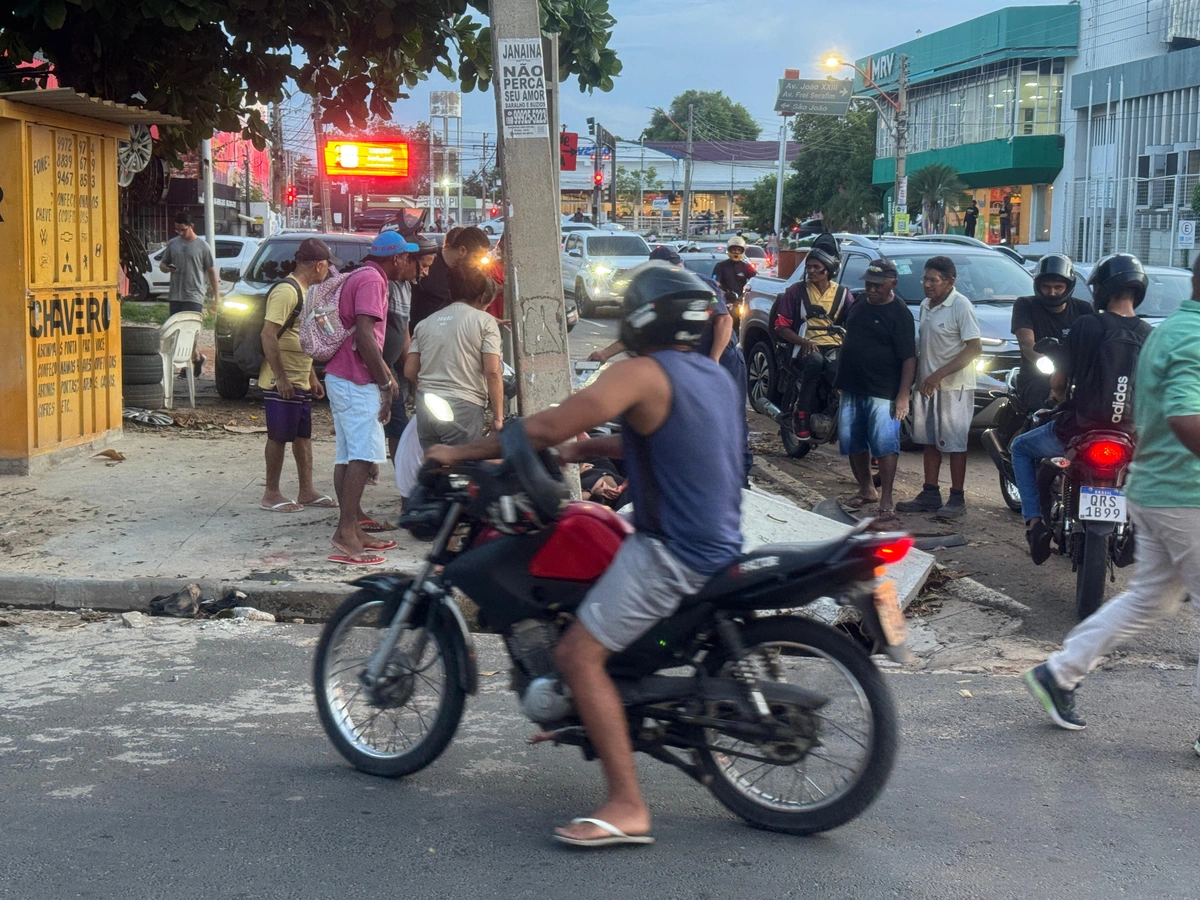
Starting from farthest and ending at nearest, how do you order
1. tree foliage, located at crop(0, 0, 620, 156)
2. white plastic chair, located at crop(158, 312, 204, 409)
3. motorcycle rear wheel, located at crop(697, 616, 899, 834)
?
1. white plastic chair, located at crop(158, 312, 204, 409)
2. tree foliage, located at crop(0, 0, 620, 156)
3. motorcycle rear wheel, located at crop(697, 616, 899, 834)

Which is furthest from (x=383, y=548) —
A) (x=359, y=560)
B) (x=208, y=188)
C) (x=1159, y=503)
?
(x=208, y=188)

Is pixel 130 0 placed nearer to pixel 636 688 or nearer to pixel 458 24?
pixel 458 24

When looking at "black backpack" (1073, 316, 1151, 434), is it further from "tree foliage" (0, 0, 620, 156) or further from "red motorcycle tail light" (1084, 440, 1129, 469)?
"tree foliage" (0, 0, 620, 156)

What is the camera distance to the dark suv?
1340 cm

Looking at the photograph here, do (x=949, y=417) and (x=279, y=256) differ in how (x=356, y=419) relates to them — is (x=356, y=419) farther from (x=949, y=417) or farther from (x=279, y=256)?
(x=279, y=256)

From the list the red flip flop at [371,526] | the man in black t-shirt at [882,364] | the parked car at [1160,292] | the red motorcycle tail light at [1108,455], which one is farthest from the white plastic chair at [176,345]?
the red motorcycle tail light at [1108,455]

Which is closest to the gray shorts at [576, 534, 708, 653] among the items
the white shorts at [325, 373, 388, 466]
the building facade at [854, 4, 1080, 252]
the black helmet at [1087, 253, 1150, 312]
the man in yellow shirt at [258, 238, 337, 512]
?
the black helmet at [1087, 253, 1150, 312]

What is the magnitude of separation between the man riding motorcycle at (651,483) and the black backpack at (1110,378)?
10.1 feet

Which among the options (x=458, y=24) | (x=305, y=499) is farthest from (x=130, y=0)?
(x=305, y=499)

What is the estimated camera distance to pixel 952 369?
9.07 meters

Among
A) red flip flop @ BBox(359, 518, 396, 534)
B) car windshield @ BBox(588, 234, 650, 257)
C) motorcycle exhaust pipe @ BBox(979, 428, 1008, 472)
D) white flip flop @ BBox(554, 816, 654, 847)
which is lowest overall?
white flip flop @ BBox(554, 816, 654, 847)

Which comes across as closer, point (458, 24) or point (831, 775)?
point (831, 775)

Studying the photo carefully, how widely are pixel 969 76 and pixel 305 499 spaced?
5364cm

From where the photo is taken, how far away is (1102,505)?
6.25m
